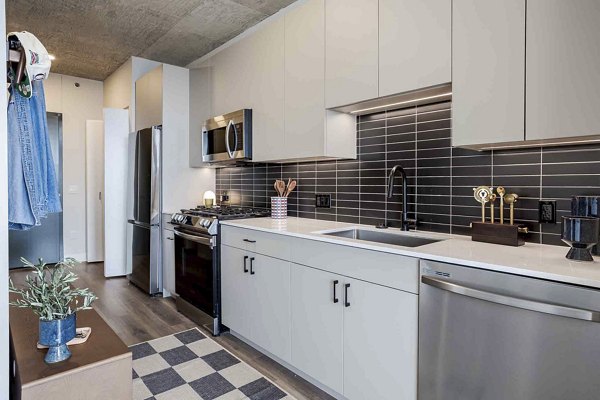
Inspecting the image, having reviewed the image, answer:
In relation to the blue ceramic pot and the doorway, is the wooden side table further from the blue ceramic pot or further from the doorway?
the doorway

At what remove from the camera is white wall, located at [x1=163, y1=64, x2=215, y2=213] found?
12.1ft

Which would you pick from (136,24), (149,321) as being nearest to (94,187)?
(136,24)

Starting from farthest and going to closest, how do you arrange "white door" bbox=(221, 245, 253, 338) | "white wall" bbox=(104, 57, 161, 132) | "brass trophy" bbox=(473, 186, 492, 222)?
1. "white wall" bbox=(104, 57, 161, 132)
2. "white door" bbox=(221, 245, 253, 338)
3. "brass trophy" bbox=(473, 186, 492, 222)

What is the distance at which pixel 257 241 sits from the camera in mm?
2393

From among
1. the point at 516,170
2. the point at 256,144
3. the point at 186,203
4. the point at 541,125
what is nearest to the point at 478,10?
the point at 541,125

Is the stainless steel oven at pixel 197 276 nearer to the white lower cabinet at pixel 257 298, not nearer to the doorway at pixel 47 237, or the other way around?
the white lower cabinet at pixel 257 298

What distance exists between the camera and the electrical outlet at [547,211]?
1668 millimetres

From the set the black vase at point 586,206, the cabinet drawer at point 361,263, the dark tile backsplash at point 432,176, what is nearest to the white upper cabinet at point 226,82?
the dark tile backsplash at point 432,176

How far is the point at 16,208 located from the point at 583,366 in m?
1.89

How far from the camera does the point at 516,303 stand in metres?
1.20

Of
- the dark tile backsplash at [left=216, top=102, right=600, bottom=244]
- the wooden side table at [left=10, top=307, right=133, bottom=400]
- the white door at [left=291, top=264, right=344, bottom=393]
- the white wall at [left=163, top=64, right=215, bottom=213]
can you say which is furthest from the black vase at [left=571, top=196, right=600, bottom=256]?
the white wall at [left=163, top=64, right=215, bottom=213]

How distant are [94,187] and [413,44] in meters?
4.98

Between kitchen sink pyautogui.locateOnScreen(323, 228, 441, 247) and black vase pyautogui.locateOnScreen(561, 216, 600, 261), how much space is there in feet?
2.08

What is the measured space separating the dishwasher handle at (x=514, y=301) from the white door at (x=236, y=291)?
138 centimetres
